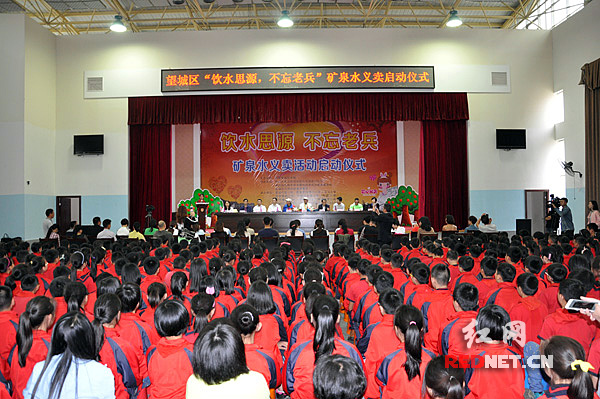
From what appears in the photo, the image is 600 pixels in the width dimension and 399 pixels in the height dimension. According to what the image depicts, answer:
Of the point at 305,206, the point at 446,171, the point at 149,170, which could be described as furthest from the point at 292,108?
the point at 446,171

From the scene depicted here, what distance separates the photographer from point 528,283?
10.1 feet

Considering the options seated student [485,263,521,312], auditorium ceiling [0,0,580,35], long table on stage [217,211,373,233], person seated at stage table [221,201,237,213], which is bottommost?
seated student [485,263,521,312]

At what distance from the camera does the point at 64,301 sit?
310 cm

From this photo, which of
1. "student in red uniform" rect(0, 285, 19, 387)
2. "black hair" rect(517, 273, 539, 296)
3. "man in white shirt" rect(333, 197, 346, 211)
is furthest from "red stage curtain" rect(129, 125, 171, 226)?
"black hair" rect(517, 273, 539, 296)

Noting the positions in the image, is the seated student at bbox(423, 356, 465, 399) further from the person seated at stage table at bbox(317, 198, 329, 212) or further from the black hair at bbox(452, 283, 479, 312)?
the person seated at stage table at bbox(317, 198, 329, 212)

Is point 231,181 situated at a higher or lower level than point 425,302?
higher

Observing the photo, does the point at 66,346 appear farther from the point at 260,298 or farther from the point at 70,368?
the point at 260,298

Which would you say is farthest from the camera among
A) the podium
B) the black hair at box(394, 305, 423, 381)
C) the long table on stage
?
the long table on stage

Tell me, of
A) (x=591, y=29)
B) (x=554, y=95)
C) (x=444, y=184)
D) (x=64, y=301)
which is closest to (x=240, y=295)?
(x=64, y=301)

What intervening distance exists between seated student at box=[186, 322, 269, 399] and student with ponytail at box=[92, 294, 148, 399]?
870 mm

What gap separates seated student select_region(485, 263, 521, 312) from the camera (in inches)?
129

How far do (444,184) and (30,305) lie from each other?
447 inches

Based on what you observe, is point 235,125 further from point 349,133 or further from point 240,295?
point 240,295

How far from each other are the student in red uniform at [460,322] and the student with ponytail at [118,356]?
1589mm
